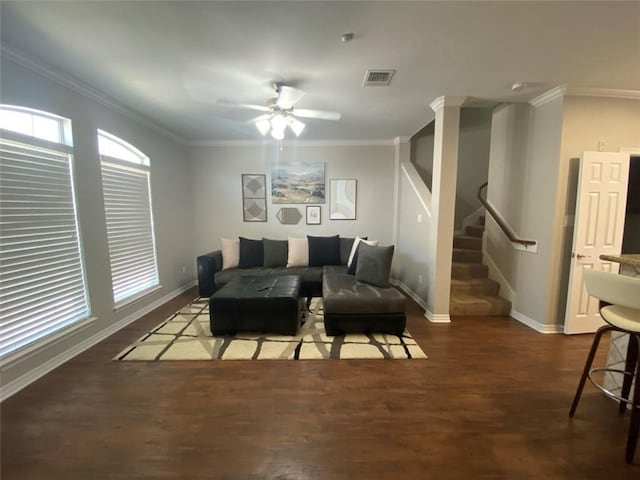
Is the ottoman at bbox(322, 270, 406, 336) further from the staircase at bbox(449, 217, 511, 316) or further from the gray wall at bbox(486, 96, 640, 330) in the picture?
the gray wall at bbox(486, 96, 640, 330)

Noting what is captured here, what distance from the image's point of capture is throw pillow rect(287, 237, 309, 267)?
456 cm

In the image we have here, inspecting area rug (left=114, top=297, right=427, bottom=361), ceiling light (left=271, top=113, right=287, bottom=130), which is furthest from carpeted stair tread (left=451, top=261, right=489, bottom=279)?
ceiling light (left=271, top=113, right=287, bottom=130)

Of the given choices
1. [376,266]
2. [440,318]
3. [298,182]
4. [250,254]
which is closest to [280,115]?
[376,266]

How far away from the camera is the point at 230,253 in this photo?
450 centimetres

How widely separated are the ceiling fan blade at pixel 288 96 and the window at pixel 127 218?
6.88ft

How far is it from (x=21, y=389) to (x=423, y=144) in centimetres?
641

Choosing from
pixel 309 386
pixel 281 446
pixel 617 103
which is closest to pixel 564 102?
pixel 617 103

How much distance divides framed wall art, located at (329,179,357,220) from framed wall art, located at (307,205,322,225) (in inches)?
9.0

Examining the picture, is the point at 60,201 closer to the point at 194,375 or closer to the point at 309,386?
the point at 194,375

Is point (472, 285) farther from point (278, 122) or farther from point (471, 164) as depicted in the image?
point (278, 122)

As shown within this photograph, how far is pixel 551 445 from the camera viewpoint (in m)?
1.60

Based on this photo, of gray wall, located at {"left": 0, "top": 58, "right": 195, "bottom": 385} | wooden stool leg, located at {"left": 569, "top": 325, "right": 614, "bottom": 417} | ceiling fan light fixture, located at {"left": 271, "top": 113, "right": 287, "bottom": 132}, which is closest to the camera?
wooden stool leg, located at {"left": 569, "top": 325, "right": 614, "bottom": 417}

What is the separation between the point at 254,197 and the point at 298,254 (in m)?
1.47

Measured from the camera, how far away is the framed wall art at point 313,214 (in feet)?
16.8
